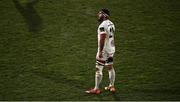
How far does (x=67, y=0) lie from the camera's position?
53.2 feet

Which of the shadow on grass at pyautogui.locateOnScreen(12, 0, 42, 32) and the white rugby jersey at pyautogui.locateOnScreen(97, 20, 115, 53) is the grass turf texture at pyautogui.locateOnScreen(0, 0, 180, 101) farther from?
the white rugby jersey at pyautogui.locateOnScreen(97, 20, 115, 53)

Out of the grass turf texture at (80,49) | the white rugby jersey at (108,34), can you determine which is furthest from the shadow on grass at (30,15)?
the white rugby jersey at (108,34)

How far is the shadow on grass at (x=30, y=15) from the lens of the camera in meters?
14.3

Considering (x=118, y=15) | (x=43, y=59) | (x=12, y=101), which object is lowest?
(x=12, y=101)

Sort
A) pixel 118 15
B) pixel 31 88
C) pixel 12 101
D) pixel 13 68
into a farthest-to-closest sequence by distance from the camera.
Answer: pixel 118 15
pixel 13 68
pixel 31 88
pixel 12 101

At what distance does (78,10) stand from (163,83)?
582 cm

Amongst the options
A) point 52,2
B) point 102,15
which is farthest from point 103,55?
point 52,2

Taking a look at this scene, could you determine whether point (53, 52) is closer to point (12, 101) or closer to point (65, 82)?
point (65, 82)

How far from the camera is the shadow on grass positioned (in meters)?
14.3

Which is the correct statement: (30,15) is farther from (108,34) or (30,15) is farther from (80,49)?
(108,34)

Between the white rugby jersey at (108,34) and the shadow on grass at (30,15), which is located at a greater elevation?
the shadow on grass at (30,15)

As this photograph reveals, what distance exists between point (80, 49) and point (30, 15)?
3161 mm

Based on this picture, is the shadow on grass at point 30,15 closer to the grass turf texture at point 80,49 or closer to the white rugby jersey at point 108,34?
the grass turf texture at point 80,49

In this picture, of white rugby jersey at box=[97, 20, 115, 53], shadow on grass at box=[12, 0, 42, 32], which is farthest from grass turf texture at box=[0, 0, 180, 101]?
white rugby jersey at box=[97, 20, 115, 53]
